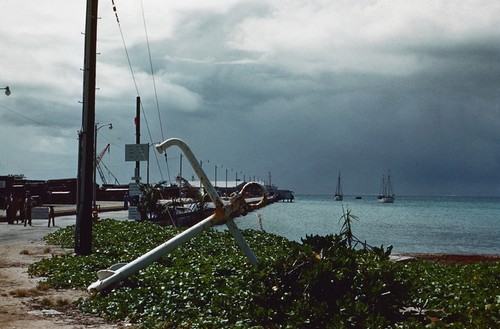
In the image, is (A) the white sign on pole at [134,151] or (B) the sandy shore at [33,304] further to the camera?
(A) the white sign on pole at [134,151]

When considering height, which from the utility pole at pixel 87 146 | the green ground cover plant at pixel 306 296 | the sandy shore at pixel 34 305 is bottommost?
the sandy shore at pixel 34 305

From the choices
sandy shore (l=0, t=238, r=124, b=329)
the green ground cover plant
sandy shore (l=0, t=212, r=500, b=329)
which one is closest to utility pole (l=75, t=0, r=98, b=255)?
sandy shore (l=0, t=212, r=500, b=329)

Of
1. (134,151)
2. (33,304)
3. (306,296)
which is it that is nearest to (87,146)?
(33,304)

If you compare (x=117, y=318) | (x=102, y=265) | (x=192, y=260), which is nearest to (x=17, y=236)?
(x=102, y=265)

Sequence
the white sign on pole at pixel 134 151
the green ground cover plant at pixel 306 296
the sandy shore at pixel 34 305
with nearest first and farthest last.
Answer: the green ground cover plant at pixel 306 296, the sandy shore at pixel 34 305, the white sign on pole at pixel 134 151

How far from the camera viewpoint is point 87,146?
18.3 meters

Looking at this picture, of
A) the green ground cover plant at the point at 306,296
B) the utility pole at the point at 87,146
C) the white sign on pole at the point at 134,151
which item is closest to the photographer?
the green ground cover plant at the point at 306,296

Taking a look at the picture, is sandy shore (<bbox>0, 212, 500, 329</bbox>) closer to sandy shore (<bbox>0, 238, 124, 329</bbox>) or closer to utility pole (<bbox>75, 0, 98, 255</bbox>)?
sandy shore (<bbox>0, 238, 124, 329</bbox>)

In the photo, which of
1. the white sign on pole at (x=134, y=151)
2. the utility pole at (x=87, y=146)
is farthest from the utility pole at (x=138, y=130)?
the utility pole at (x=87, y=146)

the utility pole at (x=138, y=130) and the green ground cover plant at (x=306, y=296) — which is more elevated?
the utility pole at (x=138, y=130)

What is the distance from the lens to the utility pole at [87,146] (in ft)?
59.7

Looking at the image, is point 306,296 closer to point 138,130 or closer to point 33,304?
point 33,304

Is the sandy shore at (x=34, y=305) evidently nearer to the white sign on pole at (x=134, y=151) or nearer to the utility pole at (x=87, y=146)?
the utility pole at (x=87, y=146)

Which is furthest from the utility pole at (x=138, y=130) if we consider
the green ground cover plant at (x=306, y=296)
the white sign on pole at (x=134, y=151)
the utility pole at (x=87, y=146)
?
the green ground cover plant at (x=306, y=296)
